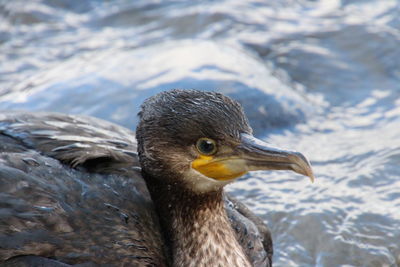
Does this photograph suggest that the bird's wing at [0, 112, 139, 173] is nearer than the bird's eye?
No

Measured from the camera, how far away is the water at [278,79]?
5.34 m

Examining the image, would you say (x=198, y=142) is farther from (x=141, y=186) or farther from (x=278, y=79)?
(x=278, y=79)

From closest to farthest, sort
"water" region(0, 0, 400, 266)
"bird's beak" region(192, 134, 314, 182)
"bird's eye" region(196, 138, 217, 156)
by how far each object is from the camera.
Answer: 1. "bird's beak" region(192, 134, 314, 182)
2. "bird's eye" region(196, 138, 217, 156)
3. "water" region(0, 0, 400, 266)

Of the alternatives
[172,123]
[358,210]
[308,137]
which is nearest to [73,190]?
[172,123]

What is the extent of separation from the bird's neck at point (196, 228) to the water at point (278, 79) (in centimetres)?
105

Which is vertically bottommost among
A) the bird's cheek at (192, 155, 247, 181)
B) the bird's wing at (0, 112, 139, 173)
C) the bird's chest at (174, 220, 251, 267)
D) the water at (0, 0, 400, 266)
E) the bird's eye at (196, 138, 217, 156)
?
the bird's chest at (174, 220, 251, 267)

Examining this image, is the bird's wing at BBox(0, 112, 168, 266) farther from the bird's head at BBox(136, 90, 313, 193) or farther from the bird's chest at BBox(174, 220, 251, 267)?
the bird's head at BBox(136, 90, 313, 193)

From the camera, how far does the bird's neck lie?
3895mm

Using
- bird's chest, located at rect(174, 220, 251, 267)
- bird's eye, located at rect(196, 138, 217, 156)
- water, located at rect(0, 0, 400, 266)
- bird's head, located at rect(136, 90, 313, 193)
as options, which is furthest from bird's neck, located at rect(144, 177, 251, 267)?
water, located at rect(0, 0, 400, 266)

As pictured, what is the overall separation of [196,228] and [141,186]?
0.37 m

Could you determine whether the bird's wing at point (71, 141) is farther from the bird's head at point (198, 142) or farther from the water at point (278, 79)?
the water at point (278, 79)

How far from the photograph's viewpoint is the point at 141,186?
4059mm

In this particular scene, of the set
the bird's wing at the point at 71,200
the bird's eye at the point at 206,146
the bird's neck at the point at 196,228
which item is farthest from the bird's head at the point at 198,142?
the bird's wing at the point at 71,200

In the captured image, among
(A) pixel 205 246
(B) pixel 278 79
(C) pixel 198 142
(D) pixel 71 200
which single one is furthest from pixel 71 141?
(B) pixel 278 79
